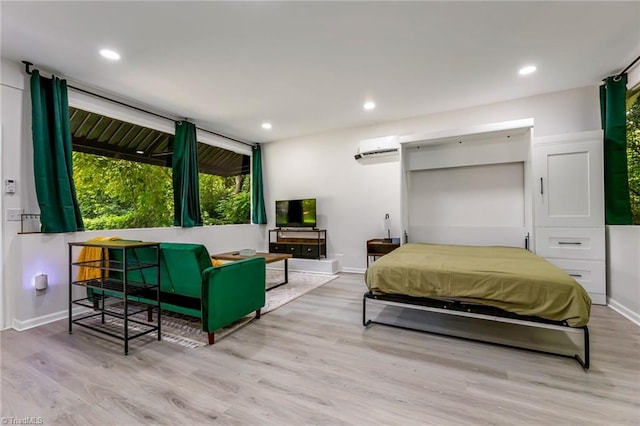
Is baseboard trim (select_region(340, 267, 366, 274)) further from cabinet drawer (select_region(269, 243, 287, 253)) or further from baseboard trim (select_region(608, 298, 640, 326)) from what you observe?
baseboard trim (select_region(608, 298, 640, 326))

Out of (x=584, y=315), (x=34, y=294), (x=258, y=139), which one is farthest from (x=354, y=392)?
(x=258, y=139)

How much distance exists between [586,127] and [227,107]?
5.16m

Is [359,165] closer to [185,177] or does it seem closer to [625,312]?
[185,177]

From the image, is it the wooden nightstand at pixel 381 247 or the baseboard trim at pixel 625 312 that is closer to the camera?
the baseboard trim at pixel 625 312

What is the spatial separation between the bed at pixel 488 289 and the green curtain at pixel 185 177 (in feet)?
11.3

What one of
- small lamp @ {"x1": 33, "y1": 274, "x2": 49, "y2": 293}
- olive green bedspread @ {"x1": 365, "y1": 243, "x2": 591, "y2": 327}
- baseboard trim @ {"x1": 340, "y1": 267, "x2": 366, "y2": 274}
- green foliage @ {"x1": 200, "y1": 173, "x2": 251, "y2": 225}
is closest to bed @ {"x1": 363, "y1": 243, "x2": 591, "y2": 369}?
olive green bedspread @ {"x1": 365, "y1": 243, "x2": 591, "y2": 327}

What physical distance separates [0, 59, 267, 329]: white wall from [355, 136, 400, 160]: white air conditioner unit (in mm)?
4455

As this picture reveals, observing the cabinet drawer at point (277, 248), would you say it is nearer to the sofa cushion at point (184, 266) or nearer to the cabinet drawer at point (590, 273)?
the sofa cushion at point (184, 266)

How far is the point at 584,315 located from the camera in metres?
1.98

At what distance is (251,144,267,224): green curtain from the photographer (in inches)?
252

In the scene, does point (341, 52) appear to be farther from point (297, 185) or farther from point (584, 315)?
point (297, 185)

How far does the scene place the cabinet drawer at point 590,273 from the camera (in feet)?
11.1
